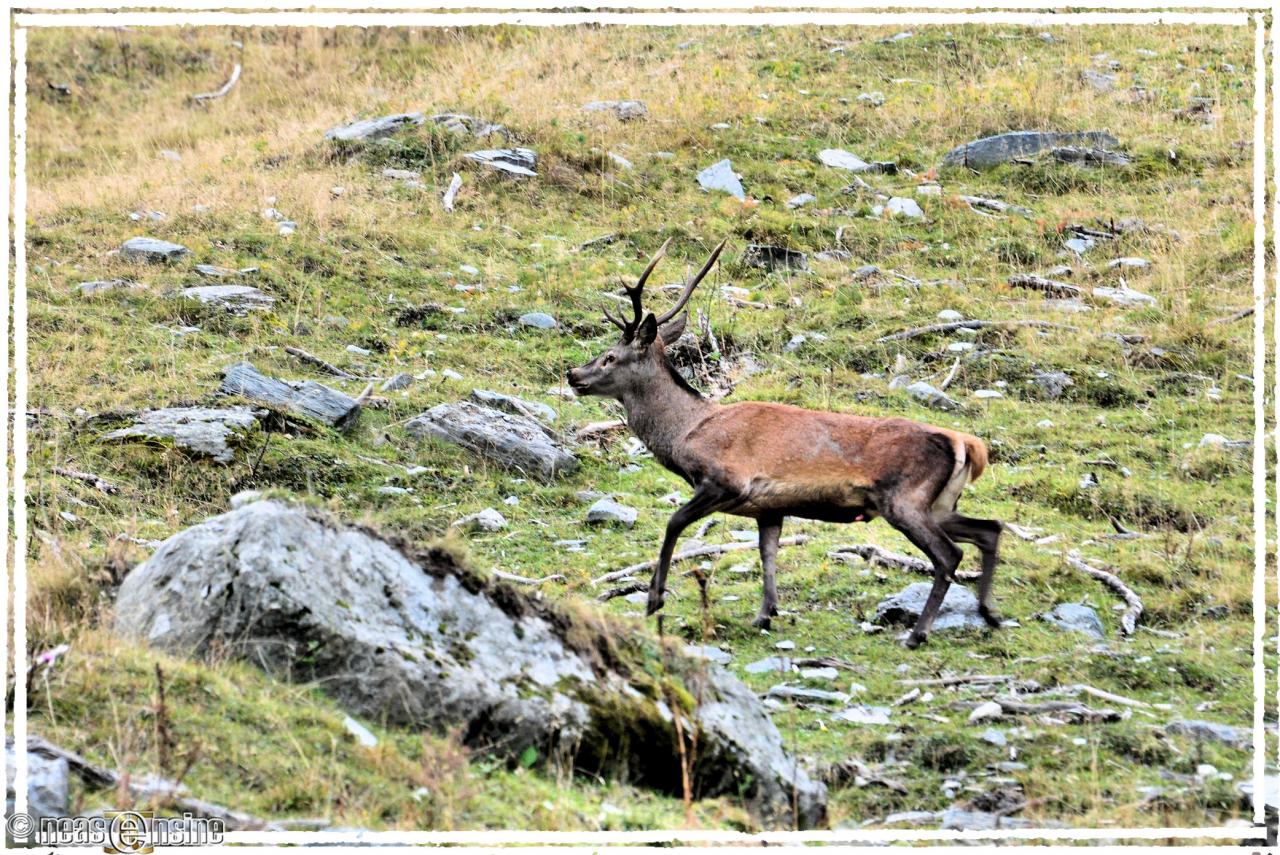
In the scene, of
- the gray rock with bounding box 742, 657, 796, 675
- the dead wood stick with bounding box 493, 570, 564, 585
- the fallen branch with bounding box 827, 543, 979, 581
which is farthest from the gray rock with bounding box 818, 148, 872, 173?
the gray rock with bounding box 742, 657, 796, 675

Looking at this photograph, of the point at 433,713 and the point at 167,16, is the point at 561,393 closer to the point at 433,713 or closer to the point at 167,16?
the point at 167,16

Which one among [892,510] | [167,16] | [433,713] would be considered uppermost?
[167,16]

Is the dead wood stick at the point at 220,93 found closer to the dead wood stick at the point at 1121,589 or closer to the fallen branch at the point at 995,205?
the fallen branch at the point at 995,205

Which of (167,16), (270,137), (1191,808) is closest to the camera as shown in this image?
(1191,808)

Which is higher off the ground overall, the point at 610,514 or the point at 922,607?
the point at 922,607

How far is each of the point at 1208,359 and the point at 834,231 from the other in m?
4.44

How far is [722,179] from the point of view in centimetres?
1631

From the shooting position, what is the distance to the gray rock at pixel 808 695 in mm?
7078

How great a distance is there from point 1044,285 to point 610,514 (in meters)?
6.02

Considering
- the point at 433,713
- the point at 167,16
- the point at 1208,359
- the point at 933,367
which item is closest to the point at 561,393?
the point at 933,367

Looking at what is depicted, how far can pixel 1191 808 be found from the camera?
558 centimetres

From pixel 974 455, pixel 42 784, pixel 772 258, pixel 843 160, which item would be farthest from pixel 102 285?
pixel 42 784

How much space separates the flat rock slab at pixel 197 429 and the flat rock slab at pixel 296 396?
424 mm

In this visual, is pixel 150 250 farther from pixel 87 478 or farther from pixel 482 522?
pixel 482 522
